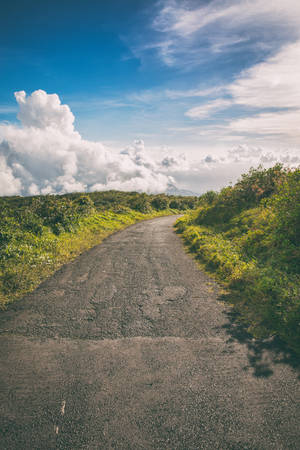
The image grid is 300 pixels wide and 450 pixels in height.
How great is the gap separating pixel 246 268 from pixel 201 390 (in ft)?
16.4

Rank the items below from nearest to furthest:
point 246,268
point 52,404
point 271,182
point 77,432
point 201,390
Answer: point 77,432
point 52,404
point 201,390
point 246,268
point 271,182

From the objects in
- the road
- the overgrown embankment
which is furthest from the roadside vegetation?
the overgrown embankment

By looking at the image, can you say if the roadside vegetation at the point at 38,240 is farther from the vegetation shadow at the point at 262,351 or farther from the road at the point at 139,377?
the vegetation shadow at the point at 262,351

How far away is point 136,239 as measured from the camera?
48.5 ft

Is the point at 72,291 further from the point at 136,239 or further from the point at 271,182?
the point at 271,182

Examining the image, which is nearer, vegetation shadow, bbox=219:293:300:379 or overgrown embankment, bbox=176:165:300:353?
vegetation shadow, bbox=219:293:300:379

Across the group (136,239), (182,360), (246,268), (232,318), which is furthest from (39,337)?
(136,239)

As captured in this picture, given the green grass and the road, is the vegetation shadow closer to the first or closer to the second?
the road

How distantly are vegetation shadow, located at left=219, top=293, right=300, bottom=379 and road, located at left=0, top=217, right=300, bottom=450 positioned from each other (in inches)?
0.9

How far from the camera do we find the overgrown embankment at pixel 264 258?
16.6 feet

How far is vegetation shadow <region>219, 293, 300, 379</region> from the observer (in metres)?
3.86

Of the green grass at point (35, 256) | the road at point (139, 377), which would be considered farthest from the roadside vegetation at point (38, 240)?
the road at point (139, 377)

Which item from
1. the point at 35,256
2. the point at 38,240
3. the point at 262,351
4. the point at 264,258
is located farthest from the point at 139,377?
the point at 38,240

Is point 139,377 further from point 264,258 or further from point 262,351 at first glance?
point 264,258
